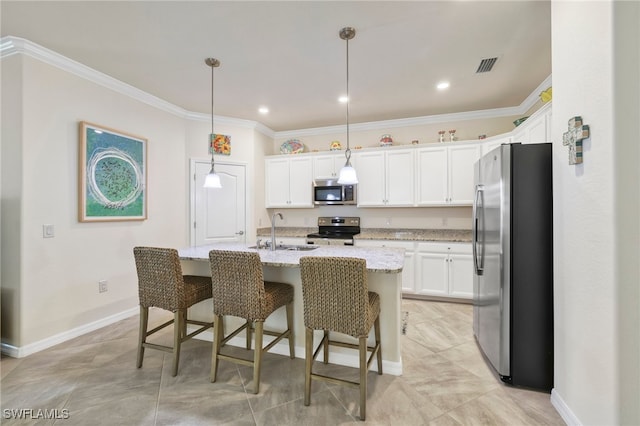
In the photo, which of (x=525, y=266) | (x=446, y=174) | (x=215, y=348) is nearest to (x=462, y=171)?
(x=446, y=174)

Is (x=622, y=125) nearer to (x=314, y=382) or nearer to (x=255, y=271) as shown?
(x=255, y=271)

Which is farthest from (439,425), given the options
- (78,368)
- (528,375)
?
(78,368)

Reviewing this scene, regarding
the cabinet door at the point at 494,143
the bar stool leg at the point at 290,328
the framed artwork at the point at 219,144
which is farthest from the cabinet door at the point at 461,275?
the framed artwork at the point at 219,144

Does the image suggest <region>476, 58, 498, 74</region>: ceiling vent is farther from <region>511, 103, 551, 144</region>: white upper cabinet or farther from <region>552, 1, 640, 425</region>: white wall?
<region>552, 1, 640, 425</region>: white wall

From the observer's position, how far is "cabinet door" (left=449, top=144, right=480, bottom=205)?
13.0 feet

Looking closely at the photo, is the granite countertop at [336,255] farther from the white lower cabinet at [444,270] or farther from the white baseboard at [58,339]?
the white lower cabinet at [444,270]

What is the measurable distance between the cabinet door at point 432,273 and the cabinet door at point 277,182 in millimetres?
2366

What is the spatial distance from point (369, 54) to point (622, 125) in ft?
6.41

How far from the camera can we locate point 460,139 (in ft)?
14.1

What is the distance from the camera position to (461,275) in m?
3.77

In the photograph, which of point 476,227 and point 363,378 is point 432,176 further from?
point 363,378

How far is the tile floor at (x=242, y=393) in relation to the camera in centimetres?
173

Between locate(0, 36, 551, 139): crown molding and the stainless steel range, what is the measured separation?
5.07ft

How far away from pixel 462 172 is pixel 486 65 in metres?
1.51
